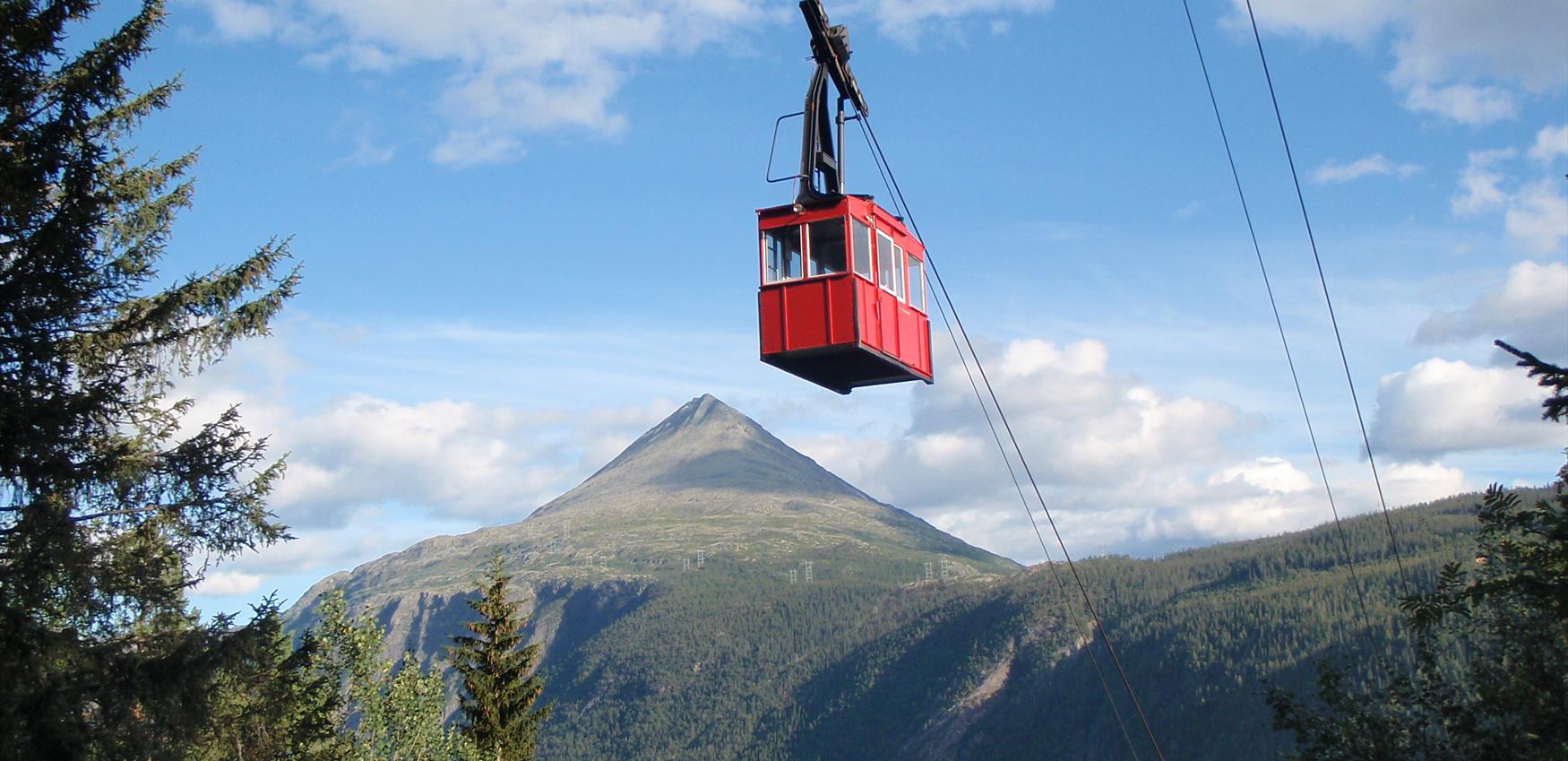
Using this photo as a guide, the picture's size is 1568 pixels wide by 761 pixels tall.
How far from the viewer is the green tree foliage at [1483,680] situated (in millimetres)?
18938

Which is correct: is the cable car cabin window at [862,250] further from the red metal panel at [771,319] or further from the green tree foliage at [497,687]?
the green tree foliage at [497,687]

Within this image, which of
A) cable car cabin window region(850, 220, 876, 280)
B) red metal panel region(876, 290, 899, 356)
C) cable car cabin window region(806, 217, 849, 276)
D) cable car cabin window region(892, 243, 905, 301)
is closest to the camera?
cable car cabin window region(850, 220, 876, 280)

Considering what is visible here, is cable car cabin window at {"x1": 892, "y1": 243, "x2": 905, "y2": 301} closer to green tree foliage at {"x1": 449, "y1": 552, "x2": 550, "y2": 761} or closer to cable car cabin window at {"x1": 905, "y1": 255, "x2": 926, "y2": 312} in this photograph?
cable car cabin window at {"x1": 905, "y1": 255, "x2": 926, "y2": 312}

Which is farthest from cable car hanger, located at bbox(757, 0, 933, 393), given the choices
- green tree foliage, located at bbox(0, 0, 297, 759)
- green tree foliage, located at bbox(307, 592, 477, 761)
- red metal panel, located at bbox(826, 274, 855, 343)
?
green tree foliage, located at bbox(307, 592, 477, 761)

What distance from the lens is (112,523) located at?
66.2 feet

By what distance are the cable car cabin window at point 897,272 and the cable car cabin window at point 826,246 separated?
1.50 meters

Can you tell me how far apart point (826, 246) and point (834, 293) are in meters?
1.07

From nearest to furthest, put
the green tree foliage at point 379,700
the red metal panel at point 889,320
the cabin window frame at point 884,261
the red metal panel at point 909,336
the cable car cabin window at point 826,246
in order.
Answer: the cable car cabin window at point 826,246 → the red metal panel at point 889,320 → the cabin window frame at point 884,261 → the red metal panel at point 909,336 → the green tree foliage at point 379,700

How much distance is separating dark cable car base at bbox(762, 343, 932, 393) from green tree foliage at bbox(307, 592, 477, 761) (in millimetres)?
23958

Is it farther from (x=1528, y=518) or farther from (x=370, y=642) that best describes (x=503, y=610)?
(x=1528, y=518)

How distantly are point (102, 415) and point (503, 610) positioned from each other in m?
24.7

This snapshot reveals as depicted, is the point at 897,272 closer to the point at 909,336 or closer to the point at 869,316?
the point at 909,336

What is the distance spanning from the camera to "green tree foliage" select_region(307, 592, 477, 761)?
1769 inches

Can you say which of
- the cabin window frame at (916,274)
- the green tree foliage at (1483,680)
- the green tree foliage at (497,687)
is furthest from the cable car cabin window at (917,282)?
the green tree foliage at (497,687)
